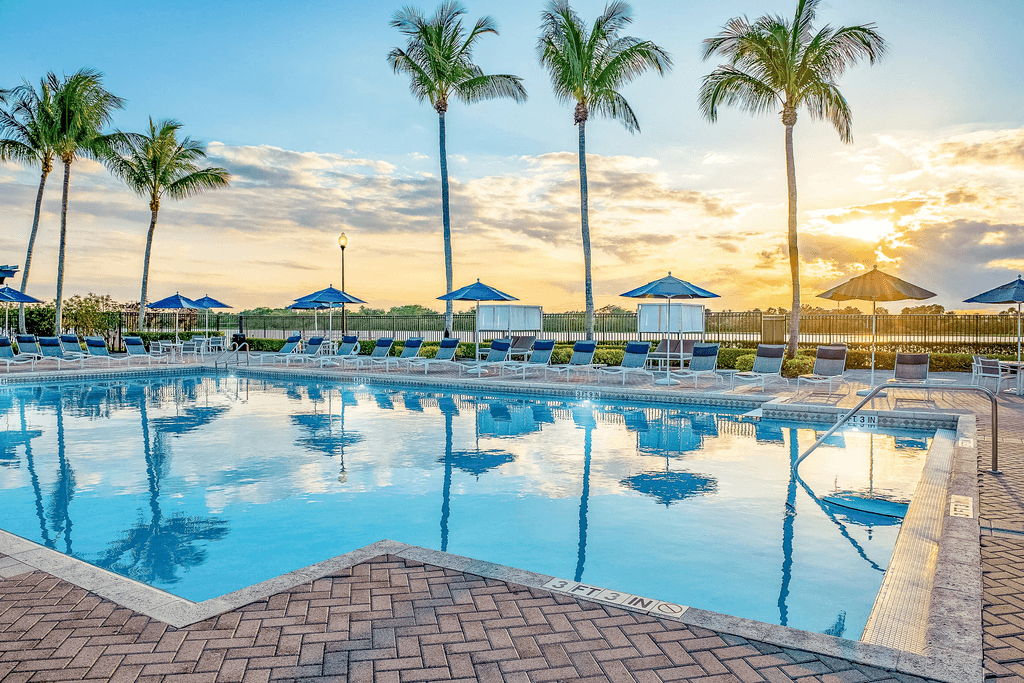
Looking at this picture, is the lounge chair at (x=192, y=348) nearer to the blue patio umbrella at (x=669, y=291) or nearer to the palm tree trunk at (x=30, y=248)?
the palm tree trunk at (x=30, y=248)

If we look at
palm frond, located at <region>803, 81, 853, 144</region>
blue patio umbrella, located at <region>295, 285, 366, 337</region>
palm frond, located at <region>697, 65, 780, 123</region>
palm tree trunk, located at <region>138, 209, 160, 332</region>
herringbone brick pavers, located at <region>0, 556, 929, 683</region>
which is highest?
palm frond, located at <region>697, 65, 780, 123</region>

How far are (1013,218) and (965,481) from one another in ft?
54.3

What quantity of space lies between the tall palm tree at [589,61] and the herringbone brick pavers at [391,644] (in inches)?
600

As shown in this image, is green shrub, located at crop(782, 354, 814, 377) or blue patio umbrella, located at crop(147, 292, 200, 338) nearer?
green shrub, located at crop(782, 354, 814, 377)

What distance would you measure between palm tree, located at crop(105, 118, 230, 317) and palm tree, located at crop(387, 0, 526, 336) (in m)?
11.3

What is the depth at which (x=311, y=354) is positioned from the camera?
67.2 feet

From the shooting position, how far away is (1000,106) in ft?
47.1

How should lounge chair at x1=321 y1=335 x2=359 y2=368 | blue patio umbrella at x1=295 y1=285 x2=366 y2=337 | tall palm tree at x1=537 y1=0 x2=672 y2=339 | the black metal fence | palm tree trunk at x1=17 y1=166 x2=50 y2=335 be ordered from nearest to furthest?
tall palm tree at x1=537 y1=0 x2=672 y2=339 → lounge chair at x1=321 y1=335 x2=359 y2=368 → blue patio umbrella at x1=295 y1=285 x2=366 y2=337 → the black metal fence → palm tree trunk at x1=17 y1=166 x2=50 y2=335

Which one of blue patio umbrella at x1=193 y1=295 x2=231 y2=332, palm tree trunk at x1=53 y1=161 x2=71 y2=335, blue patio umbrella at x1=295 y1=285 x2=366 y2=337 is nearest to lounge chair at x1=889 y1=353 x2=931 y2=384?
blue patio umbrella at x1=295 y1=285 x2=366 y2=337

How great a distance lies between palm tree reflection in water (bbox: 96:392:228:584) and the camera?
14.6ft

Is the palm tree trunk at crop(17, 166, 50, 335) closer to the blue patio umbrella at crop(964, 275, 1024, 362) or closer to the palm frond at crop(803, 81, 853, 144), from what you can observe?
the palm frond at crop(803, 81, 853, 144)

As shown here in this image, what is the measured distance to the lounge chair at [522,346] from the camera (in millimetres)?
17025

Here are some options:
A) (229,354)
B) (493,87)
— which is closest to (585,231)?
(493,87)

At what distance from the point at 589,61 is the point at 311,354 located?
12205mm
